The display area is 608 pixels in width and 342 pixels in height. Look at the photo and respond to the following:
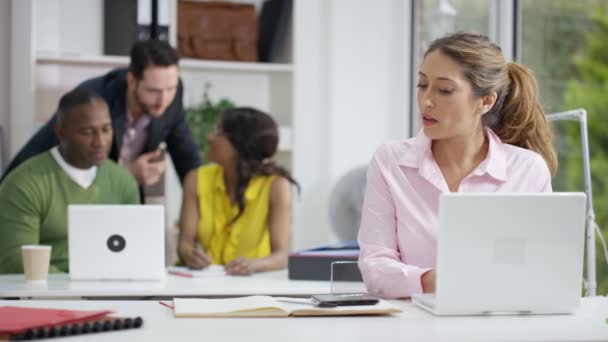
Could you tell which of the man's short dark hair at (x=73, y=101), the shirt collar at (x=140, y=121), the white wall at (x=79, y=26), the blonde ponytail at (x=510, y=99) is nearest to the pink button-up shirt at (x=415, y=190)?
the blonde ponytail at (x=510, y=99)

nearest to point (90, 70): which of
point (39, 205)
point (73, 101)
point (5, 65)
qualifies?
point (5, 65)

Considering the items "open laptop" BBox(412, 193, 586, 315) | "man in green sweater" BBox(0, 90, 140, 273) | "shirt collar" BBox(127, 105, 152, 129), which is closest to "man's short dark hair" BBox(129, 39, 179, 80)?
"shirt collar" BBox(127, 105, 152, 129)

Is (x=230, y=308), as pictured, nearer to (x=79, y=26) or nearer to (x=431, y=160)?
(x=431, y=160)

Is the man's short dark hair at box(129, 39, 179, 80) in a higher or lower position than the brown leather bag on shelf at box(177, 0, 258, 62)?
lower

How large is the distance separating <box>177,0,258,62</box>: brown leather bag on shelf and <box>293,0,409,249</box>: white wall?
0.25m

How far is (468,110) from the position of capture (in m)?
2.15

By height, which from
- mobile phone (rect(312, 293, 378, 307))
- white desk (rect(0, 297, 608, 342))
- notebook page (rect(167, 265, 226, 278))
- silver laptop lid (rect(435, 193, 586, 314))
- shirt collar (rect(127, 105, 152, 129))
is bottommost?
notebook page (rect(167, 265, 226, 278))

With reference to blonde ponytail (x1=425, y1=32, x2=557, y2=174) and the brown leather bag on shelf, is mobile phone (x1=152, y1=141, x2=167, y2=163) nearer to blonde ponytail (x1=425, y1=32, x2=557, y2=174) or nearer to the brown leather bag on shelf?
the brown leather bag on shelf

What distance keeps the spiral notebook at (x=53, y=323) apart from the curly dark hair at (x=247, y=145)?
1.81m

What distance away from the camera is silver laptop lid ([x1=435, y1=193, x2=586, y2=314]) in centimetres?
168

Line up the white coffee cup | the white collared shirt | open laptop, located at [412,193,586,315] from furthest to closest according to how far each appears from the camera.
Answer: the white collared shirt
the white coffee cup
open laptop, located at [412,193,586,315]

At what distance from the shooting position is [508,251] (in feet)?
5.57

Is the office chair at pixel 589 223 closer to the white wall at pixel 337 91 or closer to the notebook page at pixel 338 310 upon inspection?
the notebook page at pixel 338 310

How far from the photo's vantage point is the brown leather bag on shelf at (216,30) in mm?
4352
